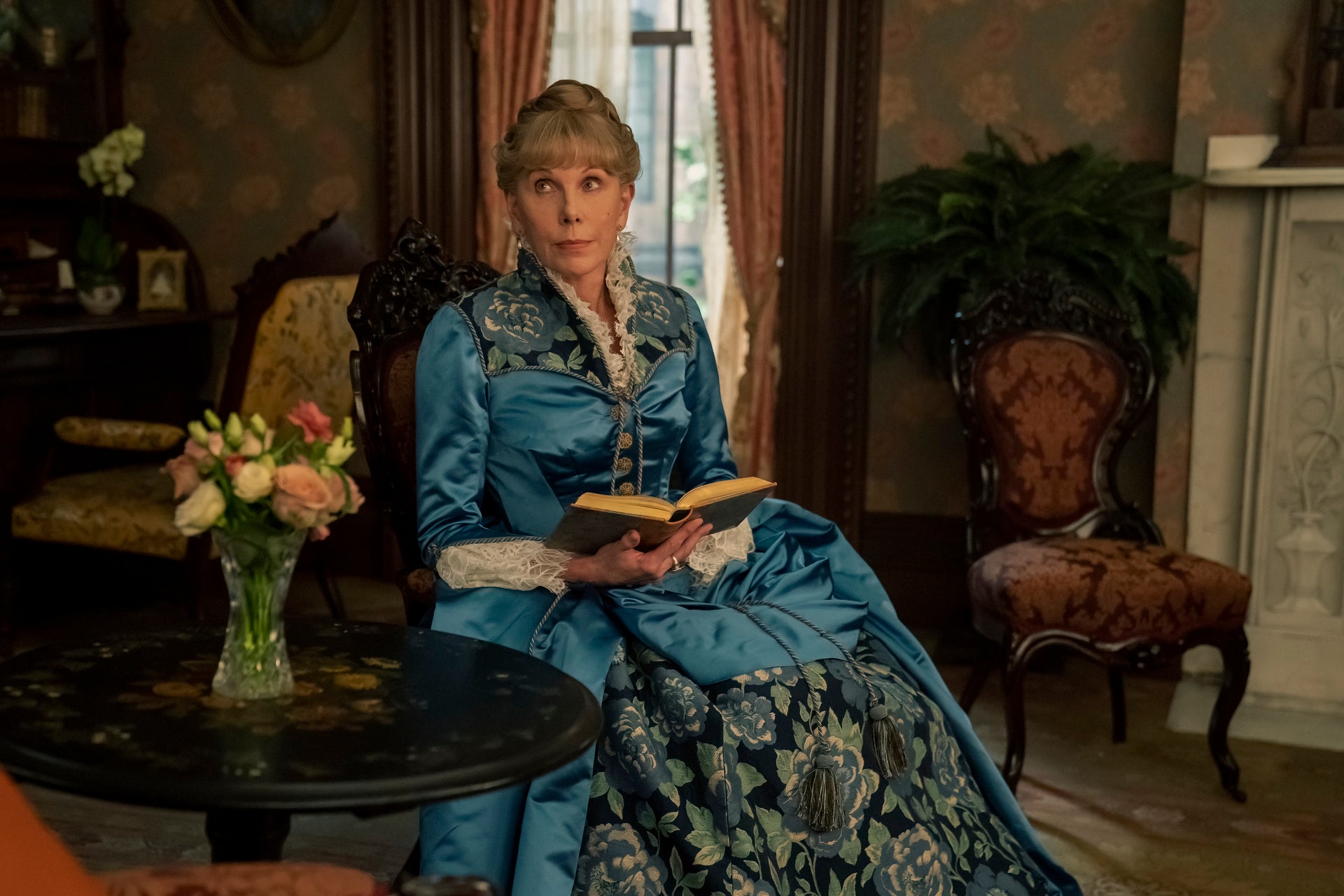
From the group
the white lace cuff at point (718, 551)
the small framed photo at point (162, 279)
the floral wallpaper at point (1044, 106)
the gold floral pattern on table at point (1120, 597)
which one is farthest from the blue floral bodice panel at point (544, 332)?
the small framed photo at point (162, 279)

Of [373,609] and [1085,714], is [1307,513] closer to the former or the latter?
[1085,714]

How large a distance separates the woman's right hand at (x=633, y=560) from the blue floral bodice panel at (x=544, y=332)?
36cm

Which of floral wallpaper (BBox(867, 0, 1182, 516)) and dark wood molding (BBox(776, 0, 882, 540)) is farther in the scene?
dark wood molding (BBox(776, 0, 882, 540))

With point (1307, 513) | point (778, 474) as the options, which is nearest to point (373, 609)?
point (778, 474)

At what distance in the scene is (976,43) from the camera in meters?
4.25

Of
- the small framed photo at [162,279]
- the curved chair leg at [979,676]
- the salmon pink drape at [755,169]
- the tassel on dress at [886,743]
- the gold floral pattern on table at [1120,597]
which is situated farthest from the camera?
the small framed photo at [162,279]

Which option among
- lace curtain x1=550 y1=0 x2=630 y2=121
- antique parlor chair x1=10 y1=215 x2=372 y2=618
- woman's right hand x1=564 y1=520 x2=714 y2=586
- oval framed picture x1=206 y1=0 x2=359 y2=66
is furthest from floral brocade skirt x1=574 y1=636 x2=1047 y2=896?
oval framed picture x1=206 y1=0 x2=359 y2=66

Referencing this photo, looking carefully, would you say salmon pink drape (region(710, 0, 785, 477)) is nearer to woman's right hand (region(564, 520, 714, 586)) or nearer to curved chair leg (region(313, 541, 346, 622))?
curved chair leg (region(313, 541, 346, 622))

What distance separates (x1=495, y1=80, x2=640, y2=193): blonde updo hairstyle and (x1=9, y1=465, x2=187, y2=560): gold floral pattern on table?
201 cm

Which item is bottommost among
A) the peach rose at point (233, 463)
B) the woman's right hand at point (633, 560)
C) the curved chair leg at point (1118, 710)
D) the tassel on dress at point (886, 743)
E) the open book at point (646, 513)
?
the curved chair leg at point (1118, 710)

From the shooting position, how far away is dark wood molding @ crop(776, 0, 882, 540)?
4359 mm

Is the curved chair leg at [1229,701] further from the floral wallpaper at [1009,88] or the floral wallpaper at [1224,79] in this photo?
the floral wallpaper at [1009,88]

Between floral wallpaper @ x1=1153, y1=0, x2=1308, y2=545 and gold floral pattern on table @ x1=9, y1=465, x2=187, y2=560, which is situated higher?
floral wallpaper @ x1=1153, y1=0, x2=1308, y2=545

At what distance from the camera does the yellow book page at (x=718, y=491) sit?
193 cm
